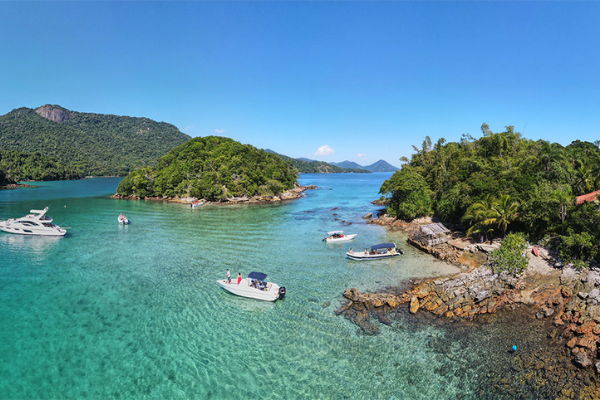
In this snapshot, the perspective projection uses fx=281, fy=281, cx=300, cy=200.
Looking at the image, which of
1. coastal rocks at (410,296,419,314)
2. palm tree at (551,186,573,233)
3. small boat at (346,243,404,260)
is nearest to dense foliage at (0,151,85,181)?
small boat at (346,243,404,260)

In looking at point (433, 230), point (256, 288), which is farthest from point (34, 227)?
point (433, 230)

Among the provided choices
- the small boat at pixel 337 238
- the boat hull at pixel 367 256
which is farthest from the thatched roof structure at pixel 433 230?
the small boat at pixel 337 238

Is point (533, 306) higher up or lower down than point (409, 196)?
lower down

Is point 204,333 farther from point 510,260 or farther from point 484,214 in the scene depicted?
point 484,214

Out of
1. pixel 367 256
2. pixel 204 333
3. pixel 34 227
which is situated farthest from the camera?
pixel 34 227

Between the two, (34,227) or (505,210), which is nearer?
(505,210)

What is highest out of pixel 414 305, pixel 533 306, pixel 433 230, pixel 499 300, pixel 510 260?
pixel 433 230
